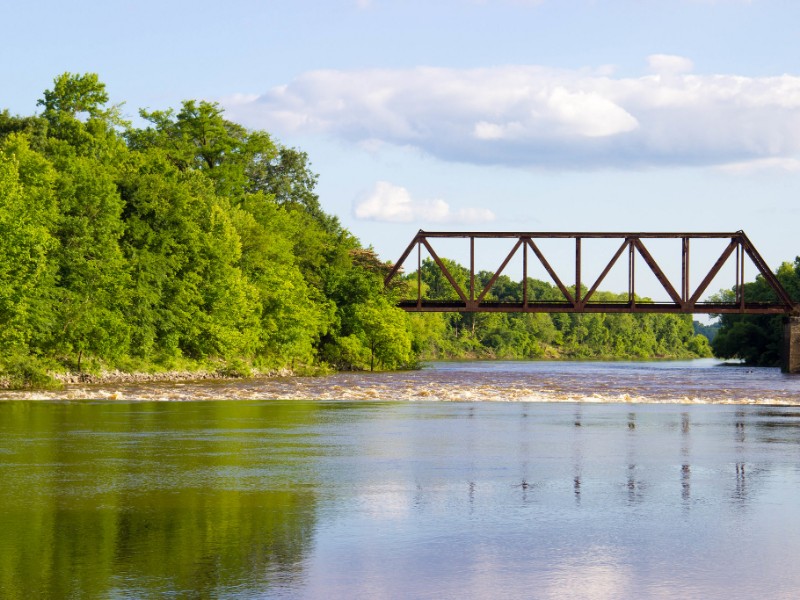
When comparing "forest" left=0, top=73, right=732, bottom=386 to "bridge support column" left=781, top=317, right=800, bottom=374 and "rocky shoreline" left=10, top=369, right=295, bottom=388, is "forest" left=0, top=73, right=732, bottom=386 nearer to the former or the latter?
"rocky shoreline" left=10, top=369, right=295, bottom=388

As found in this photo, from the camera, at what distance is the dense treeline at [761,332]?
13600 centimetres

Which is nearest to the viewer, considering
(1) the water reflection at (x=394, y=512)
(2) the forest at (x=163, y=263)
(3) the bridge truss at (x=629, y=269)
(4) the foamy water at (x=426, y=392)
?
(1) the water reflection at (x=394, y=512)

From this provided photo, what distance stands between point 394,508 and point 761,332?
127 m

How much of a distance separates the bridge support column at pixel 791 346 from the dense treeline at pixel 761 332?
69.5 ft

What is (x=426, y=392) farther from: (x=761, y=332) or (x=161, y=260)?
(x=761, y=332)

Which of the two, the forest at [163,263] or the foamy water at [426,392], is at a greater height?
the forest at [163,263]

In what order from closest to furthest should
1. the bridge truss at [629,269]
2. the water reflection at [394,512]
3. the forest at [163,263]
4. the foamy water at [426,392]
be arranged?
the water reflection at [394,512] → the foamy water at [426,392] → the forest at [163,263] → the bridge truss at [629,269]

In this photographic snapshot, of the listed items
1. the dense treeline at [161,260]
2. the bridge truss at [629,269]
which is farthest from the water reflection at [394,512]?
the bridge truss at [629,269]

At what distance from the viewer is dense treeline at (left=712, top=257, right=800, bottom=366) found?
5354 inches

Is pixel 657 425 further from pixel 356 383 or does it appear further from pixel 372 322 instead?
pixel 372 322

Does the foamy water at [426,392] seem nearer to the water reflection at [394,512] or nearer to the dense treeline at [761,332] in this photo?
the water reflection at [394,512]

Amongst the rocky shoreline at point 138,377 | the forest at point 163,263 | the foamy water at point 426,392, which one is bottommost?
the foamy water at point 426,392

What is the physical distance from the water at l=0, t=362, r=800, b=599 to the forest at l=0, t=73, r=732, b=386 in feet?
83.0

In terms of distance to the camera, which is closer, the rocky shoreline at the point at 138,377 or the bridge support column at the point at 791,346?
the rocky shoreline at the point at 138,377
